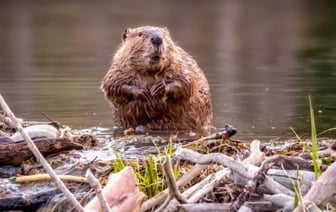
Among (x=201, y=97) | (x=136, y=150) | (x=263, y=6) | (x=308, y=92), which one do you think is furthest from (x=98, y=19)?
(x=136, y=150)

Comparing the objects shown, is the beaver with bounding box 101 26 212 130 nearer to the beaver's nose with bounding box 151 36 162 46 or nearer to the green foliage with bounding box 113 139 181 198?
the beaver's nose with bounding box 151 36 162 46

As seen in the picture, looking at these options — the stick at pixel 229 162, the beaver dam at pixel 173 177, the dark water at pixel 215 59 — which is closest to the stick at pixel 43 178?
the beaver dam at pixel 173 177

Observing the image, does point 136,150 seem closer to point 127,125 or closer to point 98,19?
point 127,125

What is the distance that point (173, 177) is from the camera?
424 centimetres

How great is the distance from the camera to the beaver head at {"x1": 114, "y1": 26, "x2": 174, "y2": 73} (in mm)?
7859

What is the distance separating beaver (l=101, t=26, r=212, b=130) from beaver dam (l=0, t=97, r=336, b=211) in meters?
1.78

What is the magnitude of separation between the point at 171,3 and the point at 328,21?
16220 millimetres

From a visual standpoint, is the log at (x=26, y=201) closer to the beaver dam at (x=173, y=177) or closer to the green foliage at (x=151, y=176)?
the beaver dam at (x=173, y=177)

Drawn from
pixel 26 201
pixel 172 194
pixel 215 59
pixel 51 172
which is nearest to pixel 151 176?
pixel 172 194

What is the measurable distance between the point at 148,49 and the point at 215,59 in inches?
368

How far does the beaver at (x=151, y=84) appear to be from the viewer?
795 centimetres

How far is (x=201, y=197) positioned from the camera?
447cm

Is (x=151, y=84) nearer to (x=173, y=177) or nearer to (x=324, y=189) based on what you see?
(x=173, y=177)

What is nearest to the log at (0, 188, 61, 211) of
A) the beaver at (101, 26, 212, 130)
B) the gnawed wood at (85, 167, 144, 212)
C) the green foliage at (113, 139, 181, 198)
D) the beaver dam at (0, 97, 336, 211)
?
the beaver dam at (0, 97, 336, 211)
